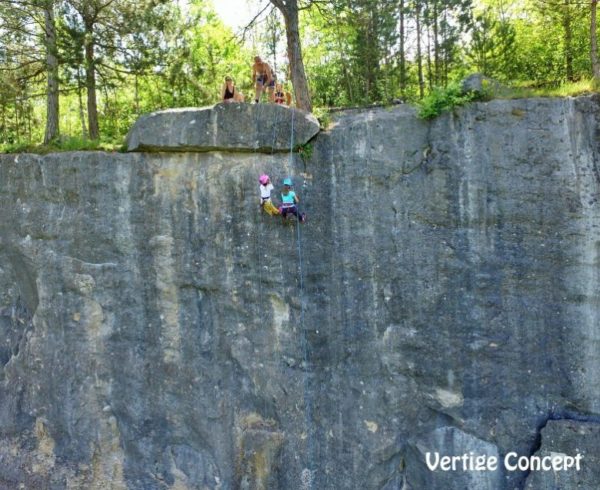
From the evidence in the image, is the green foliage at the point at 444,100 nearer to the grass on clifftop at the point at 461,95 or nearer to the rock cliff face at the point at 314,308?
the grass on clifftop at the point at 461,95

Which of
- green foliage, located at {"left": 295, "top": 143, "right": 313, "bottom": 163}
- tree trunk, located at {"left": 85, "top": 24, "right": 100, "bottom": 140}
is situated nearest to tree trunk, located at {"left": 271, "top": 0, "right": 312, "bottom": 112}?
green foliage, located at {"left": 295, "top": 143, "right": 313, "bottom": 163}

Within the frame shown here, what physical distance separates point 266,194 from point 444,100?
2903mm

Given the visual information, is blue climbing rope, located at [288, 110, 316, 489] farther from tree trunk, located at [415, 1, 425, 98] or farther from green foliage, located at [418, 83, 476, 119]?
tree trunk, located at [415, 1, 425, 98]

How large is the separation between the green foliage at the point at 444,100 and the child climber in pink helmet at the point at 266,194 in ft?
8.01

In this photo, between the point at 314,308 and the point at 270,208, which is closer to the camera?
the point at 270,208

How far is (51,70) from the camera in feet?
34.0

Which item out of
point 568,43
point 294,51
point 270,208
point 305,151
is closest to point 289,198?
point 270,208

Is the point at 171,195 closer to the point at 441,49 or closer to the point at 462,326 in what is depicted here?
the point at 462,326

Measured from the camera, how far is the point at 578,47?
13125 mm

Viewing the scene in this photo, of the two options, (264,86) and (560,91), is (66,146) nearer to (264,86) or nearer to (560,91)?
(264,86)

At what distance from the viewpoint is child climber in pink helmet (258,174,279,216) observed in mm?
7660

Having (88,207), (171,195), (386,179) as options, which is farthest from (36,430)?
(386,179)

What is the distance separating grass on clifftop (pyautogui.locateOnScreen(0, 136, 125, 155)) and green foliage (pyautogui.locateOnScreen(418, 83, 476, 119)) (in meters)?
4.97

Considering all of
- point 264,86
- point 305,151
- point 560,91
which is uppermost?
point 264,86
